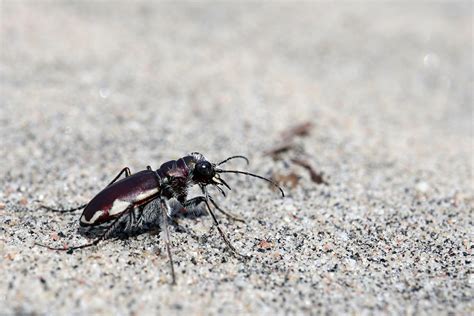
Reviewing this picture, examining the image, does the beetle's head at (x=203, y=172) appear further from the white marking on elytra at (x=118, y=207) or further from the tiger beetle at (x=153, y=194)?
the white marking on elytra at (x=118, y=207)

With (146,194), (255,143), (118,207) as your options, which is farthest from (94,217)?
(255,143)

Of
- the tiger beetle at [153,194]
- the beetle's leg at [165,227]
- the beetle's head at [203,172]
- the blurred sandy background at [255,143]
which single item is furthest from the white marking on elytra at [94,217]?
the beetle's head at [203,172]

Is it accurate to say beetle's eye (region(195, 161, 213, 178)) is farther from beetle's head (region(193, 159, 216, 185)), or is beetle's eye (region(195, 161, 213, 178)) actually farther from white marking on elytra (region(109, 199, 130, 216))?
white marking on elytra (region(109, 199, 130, 216))

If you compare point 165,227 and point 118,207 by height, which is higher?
point 118,207

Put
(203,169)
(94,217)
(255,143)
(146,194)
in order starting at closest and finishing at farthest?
(94,217) → (146,194) → (203,169) → (255,143)

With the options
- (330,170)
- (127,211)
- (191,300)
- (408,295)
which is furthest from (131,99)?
(408,295)

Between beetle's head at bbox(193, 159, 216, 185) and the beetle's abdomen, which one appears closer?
the beetle's abdomen

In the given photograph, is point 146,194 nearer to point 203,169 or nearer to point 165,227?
point 165,227

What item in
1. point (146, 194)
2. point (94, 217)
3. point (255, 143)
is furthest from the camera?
point (255, 143)

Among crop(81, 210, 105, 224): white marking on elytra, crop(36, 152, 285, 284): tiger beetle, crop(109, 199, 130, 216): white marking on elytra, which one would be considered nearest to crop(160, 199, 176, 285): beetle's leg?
crop(36, 152, 285, 284): tiger beetle
